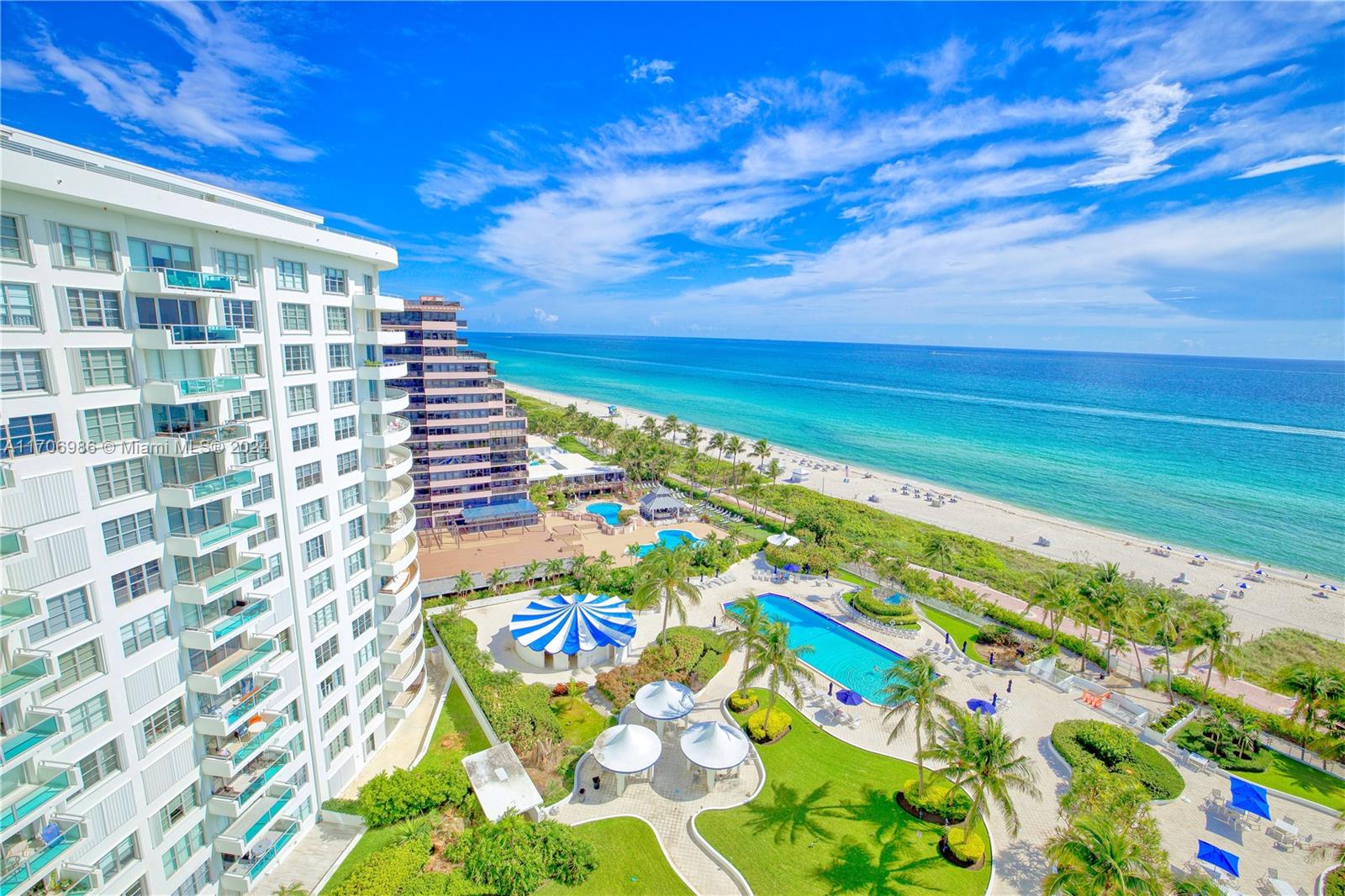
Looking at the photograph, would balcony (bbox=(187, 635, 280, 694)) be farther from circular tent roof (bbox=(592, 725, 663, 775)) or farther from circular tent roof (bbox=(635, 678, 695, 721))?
circular tent roof (bbox=(635, 678, 695, 721))

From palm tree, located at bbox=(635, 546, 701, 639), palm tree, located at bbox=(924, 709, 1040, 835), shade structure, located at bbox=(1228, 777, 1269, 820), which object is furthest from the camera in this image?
palm tree, located at bbox=(635, 546, 701, 639)

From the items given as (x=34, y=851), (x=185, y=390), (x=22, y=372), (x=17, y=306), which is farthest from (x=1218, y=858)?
(x=17, y=306)

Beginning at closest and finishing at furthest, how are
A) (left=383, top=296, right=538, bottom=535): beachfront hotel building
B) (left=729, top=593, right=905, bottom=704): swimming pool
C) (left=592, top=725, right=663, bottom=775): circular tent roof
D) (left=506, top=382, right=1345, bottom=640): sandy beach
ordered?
(left=592, top=725, right=663, bottom=775): circular tent roof, (left=729, top=593, right=905, bottom=704): swimming pool, (left=506, top=382, right=1345, bottom=640): sandy beach, (left=383, top=296, right=538, bottom=535): beachfront hotel building

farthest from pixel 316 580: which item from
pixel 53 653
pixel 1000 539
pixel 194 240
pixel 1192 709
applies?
pixel 1000 539

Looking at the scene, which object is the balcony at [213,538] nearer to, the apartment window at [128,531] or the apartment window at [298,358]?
the apartment window at [128,531]

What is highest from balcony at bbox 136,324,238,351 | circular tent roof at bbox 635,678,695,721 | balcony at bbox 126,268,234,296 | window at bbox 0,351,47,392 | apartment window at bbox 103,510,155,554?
balcony at bbox 126,268,234,296

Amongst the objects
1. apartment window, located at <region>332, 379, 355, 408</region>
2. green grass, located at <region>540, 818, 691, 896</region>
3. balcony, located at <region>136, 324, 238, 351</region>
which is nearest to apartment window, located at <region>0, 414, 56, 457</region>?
balcony, located at <region>136, 324, 238, 351</region>

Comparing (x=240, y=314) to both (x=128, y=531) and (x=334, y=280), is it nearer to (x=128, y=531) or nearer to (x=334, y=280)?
(x=334, y=280)

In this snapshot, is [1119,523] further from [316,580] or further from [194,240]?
[194,240]
